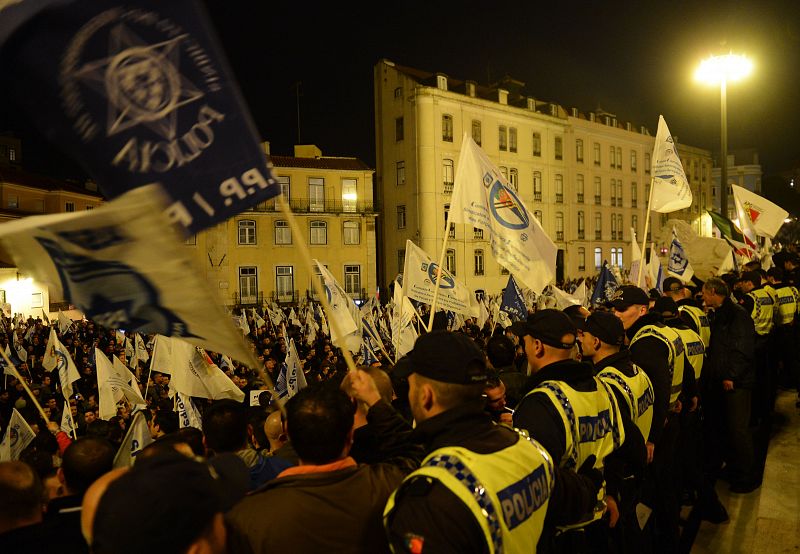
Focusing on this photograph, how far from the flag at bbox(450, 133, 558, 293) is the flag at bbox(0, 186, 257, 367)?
12.5 ft

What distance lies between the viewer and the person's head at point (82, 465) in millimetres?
2756

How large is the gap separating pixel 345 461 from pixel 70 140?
176cm

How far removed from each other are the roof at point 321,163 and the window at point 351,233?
3794 mm

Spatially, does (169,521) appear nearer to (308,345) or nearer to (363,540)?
(363,540)

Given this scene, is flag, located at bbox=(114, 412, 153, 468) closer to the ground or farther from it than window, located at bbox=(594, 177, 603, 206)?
closer to the ground

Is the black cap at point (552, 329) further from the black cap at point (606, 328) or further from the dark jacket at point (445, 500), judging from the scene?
the dark jacket at point (445, 500)

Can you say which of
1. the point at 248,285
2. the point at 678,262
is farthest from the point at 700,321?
the point at 248,285

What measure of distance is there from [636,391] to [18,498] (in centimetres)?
330

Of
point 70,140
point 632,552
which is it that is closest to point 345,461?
point 70,140

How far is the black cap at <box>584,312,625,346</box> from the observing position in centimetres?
381

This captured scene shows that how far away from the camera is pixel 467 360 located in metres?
2.25

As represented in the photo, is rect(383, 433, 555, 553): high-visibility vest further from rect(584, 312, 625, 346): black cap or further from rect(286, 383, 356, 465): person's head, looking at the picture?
rect(584, 312, 625, 346): black cap

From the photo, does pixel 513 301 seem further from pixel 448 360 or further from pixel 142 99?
pixel 142 99

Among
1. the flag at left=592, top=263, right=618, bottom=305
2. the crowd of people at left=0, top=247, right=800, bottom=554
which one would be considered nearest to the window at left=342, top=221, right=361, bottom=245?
the flag at left=592, top=263, right=618, bottom=305
